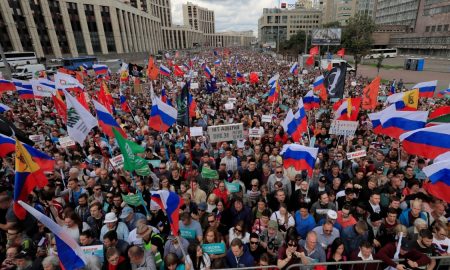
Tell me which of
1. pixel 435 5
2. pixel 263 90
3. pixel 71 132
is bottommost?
pixel 263 90

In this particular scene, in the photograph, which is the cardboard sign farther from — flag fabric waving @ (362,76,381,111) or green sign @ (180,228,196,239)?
flag fabric waving @ (362,76,381,111)

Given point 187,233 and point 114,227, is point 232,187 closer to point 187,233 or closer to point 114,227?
point 187,233

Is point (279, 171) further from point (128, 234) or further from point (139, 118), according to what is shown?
point (139, 118)

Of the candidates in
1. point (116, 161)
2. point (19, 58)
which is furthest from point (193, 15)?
point (116, 161)

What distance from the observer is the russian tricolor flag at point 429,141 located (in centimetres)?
519

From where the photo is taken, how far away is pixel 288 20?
140 metres

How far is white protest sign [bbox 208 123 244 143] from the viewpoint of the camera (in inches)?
316

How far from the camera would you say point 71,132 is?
7148mm

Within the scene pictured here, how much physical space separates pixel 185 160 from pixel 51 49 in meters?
58.5

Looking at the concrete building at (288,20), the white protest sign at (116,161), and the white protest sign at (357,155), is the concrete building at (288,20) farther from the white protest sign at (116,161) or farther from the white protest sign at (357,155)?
the white protest sign at (116,161)

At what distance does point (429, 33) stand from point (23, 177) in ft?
278

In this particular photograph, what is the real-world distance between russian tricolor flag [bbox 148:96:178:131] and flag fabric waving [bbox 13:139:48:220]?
3.88 meters

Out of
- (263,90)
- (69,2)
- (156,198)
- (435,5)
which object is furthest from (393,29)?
(156,198)

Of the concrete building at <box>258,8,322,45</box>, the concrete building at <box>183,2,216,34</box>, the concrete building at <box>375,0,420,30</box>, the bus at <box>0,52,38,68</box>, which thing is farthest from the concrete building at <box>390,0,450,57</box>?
the concrete building at <box>183,2,216,34</box>
